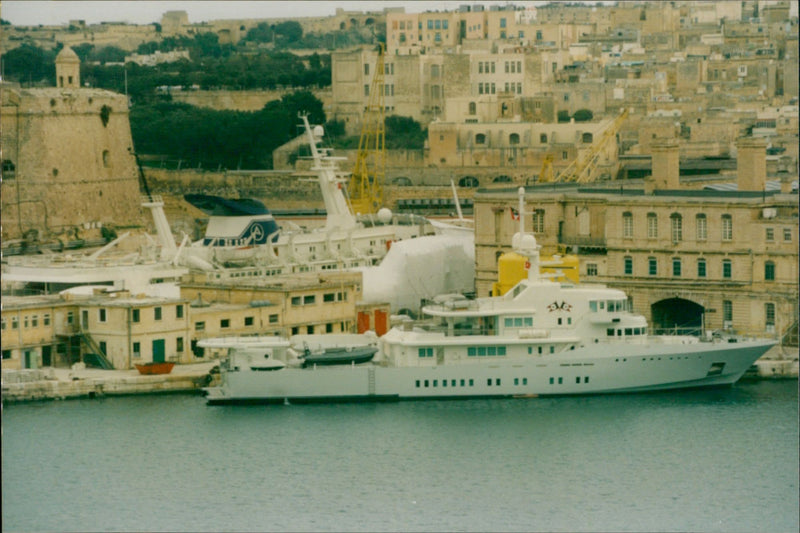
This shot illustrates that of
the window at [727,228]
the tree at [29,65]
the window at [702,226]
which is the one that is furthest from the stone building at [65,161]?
the window at [727,228]

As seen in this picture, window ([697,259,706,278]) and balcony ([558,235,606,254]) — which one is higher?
balcony ([558,235,606,254])

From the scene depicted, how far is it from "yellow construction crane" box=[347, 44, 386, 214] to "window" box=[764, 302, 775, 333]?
13176 millimetres

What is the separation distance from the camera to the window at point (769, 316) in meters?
24.9

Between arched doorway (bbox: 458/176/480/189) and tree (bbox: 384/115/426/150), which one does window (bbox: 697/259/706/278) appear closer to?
arched doorway (bbox: 458/176/480/189)

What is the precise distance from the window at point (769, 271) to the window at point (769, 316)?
319 mm

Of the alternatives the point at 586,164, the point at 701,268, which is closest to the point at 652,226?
the point at 701,268

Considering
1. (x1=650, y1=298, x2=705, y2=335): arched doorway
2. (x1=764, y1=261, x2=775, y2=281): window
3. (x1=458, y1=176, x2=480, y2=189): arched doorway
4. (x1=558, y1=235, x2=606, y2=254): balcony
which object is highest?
(x1=458, y1=176, x2=480, y2=189): arched doorway

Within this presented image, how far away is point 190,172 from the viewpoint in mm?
43156

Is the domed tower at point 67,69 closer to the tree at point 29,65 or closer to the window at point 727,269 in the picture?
the tree at point 29,65

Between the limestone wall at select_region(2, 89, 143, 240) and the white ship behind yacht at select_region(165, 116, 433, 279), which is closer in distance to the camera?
the white ship behind yacht at select_region(165, 116, 433, 279)

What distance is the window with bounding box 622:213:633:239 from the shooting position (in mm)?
26141

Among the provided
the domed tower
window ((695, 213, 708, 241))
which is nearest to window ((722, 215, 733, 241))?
window ((695, 213, 708, 241))

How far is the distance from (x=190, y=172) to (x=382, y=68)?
488 cm

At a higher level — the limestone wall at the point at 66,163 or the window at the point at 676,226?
the limestone wall at the point at 66,163
